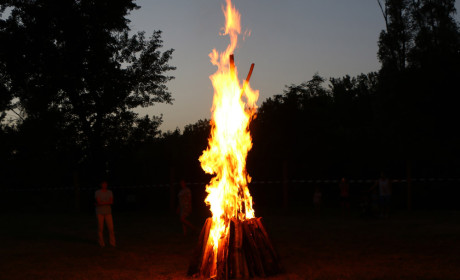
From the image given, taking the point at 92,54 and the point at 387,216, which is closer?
the point at 387,216

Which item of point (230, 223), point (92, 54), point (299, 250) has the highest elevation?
point (92, 54)

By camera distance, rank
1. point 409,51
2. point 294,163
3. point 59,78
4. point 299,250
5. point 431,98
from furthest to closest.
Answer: point 409,51 → point 431,98 → point 294,163 → point 59,78 → point 299,250

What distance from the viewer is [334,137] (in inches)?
1432

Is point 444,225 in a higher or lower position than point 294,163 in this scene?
lower

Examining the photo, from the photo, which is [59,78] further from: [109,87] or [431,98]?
[431,98]

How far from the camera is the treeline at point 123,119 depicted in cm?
2875

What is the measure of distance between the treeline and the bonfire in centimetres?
1631

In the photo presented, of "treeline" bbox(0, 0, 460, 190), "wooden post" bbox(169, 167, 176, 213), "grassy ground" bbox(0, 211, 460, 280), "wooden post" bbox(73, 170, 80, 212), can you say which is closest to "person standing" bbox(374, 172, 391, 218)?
"grassy ground" bbox(0, 211, 460, 280)

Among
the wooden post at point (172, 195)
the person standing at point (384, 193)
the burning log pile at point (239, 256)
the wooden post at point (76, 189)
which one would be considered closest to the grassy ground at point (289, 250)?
the burning log pile at point (239, 256)

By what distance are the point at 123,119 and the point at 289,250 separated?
19.3m

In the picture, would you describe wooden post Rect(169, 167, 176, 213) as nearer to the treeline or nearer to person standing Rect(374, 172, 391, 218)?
the treeline

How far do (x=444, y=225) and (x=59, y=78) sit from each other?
786 inches

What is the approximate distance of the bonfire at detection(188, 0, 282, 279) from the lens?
9516mm

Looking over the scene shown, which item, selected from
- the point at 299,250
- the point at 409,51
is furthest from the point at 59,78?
the point at 409,51
